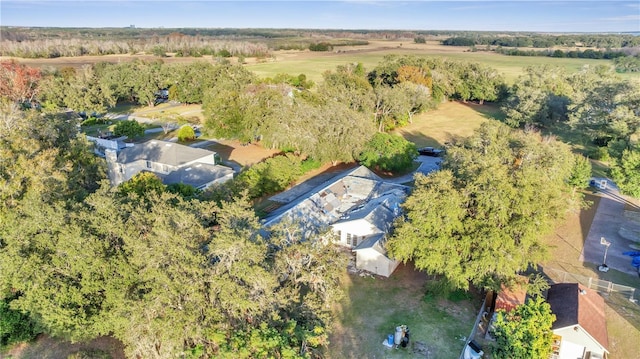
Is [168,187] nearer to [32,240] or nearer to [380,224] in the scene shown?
[32,240]

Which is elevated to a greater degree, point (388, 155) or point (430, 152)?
point (388, 155)

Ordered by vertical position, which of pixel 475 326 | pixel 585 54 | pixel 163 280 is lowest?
pixel 475 326

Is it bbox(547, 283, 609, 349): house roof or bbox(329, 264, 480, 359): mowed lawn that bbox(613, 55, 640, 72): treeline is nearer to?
bbox(547, 283, 609, 349): house roof

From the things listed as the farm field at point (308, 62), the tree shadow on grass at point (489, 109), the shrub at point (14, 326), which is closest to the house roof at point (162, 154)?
the shrub at point (14, 326)

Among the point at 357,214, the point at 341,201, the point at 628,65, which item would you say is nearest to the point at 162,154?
the point at 341,201

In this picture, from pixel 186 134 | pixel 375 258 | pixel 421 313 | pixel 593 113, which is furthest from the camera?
pixel 186 134

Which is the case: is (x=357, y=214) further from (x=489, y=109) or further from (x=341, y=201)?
(x=489, y=109)

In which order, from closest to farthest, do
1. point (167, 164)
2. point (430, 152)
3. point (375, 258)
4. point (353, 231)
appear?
point (375, 258)
point (353, 231)
point (167, 164)
point (430, 152)
